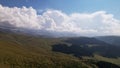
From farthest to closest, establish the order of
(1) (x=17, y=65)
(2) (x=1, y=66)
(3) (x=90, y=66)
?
(3) (x=90, y=66) < (1) (x=17, y=65) < (2) (x=1, y=66)

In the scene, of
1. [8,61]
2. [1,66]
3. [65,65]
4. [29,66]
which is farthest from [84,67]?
[1,66]

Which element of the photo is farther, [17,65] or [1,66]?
[17,65]

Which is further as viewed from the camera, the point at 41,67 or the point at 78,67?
the point at 78,67

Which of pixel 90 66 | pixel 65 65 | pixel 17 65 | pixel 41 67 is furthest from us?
pixel 90 66

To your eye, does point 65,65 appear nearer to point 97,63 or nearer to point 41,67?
point 41,67

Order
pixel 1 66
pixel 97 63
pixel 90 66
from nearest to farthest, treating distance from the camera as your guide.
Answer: pixel 1 66 → pixel 90 66 → pixel 97 63

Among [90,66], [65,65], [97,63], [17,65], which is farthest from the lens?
[97,63]

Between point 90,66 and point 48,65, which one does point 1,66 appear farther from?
point 90,66

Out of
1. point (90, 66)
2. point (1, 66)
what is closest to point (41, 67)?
point (1, 66)
